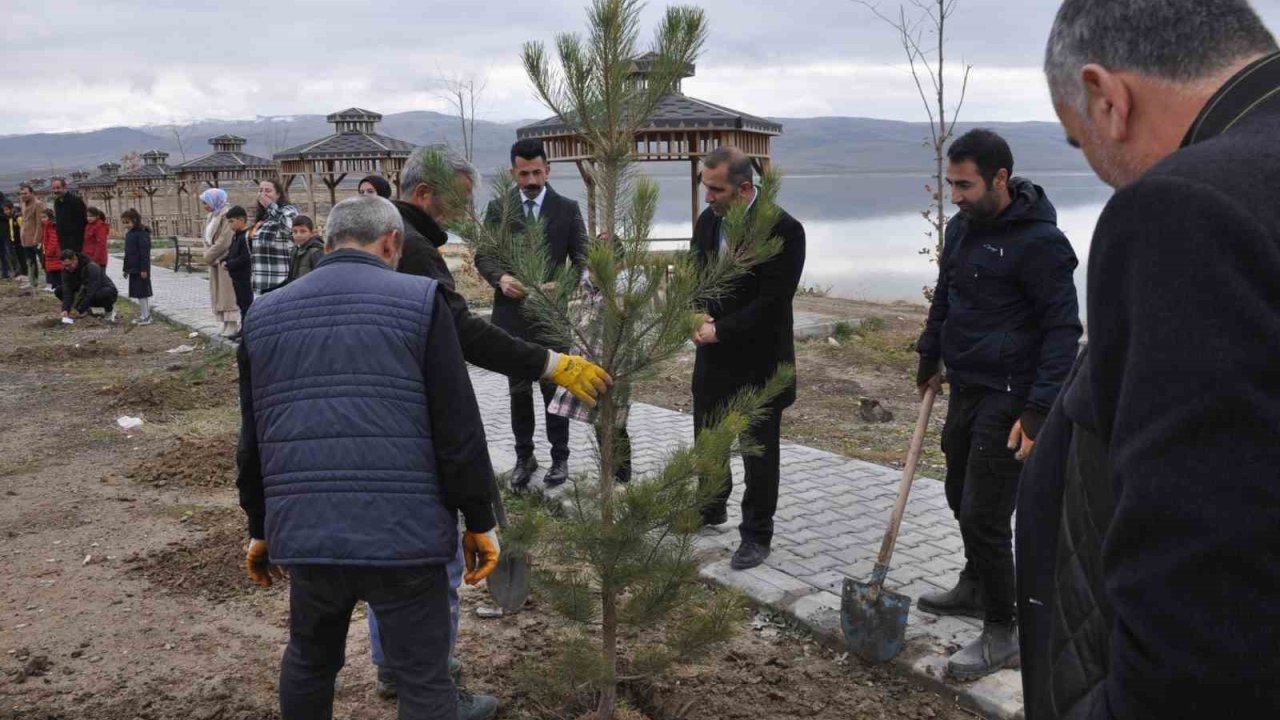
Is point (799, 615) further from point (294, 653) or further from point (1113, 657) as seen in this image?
point (1113, 657)

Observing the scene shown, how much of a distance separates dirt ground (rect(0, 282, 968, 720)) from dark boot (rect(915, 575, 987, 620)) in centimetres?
58

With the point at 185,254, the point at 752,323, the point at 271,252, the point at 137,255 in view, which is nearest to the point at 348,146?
the point at 185,254

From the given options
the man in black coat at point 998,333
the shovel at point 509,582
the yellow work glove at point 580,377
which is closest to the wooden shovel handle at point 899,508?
the man in black coat at point 998,333

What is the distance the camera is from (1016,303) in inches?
142

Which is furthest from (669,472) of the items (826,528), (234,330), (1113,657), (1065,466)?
(234,330)

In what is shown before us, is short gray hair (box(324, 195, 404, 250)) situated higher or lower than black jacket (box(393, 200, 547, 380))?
higher

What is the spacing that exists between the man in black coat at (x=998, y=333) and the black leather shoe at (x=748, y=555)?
1.21 m

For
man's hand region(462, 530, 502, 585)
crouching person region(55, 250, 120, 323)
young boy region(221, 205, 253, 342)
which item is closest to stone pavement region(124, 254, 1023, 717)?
man's hand region(462, 530, 502, 585)

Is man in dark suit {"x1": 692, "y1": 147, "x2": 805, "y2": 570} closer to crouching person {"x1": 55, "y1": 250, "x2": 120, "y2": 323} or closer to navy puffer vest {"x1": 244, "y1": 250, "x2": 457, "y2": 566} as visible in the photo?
navy puffer vest {"x1": 244, "y1": 250, "x2": 457, "y2": 566}

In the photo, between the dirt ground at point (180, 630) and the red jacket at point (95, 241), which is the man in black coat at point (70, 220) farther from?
the dirt ground at point (180, 630)

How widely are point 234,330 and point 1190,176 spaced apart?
13.3 meters

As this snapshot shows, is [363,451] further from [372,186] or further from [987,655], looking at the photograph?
[372,186]

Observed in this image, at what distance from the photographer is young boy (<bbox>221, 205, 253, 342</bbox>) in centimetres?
Result: 1158

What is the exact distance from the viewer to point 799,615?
13.7 feet
